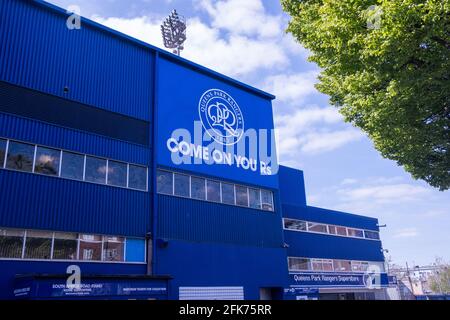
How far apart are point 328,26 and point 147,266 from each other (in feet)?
45.2

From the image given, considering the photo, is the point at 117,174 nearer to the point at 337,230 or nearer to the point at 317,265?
the point at 317,265

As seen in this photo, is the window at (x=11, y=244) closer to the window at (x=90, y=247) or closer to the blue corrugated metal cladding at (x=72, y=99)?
the blue corrugated metal cladding at (x=72, y=99)

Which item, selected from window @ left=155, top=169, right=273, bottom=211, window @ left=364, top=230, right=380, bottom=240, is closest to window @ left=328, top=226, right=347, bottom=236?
window @ left=364, top=230, right=380, bottom=240

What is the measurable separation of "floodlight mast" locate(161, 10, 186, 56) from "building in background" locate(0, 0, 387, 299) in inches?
668

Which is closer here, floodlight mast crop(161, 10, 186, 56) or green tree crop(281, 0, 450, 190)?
green tree crop(281, 0, 450, 190)

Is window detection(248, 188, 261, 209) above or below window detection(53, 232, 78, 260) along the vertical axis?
above

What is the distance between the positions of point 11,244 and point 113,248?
4467 millimetres

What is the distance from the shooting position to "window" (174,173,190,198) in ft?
73.2

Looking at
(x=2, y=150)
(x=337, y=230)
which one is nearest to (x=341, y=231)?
(x=337, y=230)

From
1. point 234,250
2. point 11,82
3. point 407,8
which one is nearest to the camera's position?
point 407,8

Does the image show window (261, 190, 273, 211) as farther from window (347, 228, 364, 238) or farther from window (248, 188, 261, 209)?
window (347, 228, 364, 238)

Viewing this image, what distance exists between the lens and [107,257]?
60.6 feet
